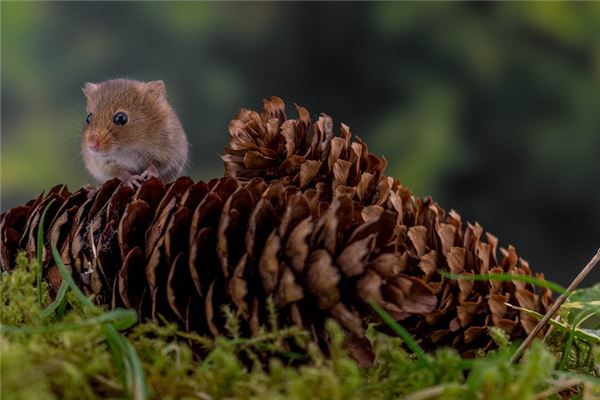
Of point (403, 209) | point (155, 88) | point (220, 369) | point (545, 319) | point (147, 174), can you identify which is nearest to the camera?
point (220, 369)

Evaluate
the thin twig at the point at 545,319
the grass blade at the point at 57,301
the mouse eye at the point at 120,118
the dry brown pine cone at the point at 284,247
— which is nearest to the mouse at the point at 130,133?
the mouse eye at the point at 120,118

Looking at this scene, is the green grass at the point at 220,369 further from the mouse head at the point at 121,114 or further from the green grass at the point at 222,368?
the mouse head at the point at 121,114

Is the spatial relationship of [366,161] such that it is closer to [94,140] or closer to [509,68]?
[94,140]

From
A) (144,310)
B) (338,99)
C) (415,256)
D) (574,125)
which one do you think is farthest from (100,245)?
(574,125)

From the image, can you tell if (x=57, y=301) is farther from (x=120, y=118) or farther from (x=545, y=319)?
(x=120, y=118)

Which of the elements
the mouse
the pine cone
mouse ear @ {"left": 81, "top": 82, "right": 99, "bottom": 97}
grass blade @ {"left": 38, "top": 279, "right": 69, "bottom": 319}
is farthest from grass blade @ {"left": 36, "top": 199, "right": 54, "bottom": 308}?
mouse ear @ {"left": 81, "top": 82, "right": 99, "bottom": 97}

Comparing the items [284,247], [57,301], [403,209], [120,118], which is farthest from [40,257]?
[120,118]

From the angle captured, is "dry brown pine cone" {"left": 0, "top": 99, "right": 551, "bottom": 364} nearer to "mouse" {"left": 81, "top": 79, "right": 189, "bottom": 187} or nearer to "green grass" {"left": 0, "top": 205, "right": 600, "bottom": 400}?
"green grass" {"left": 0, "top": 205, "right": 600, "bottom": 400}
